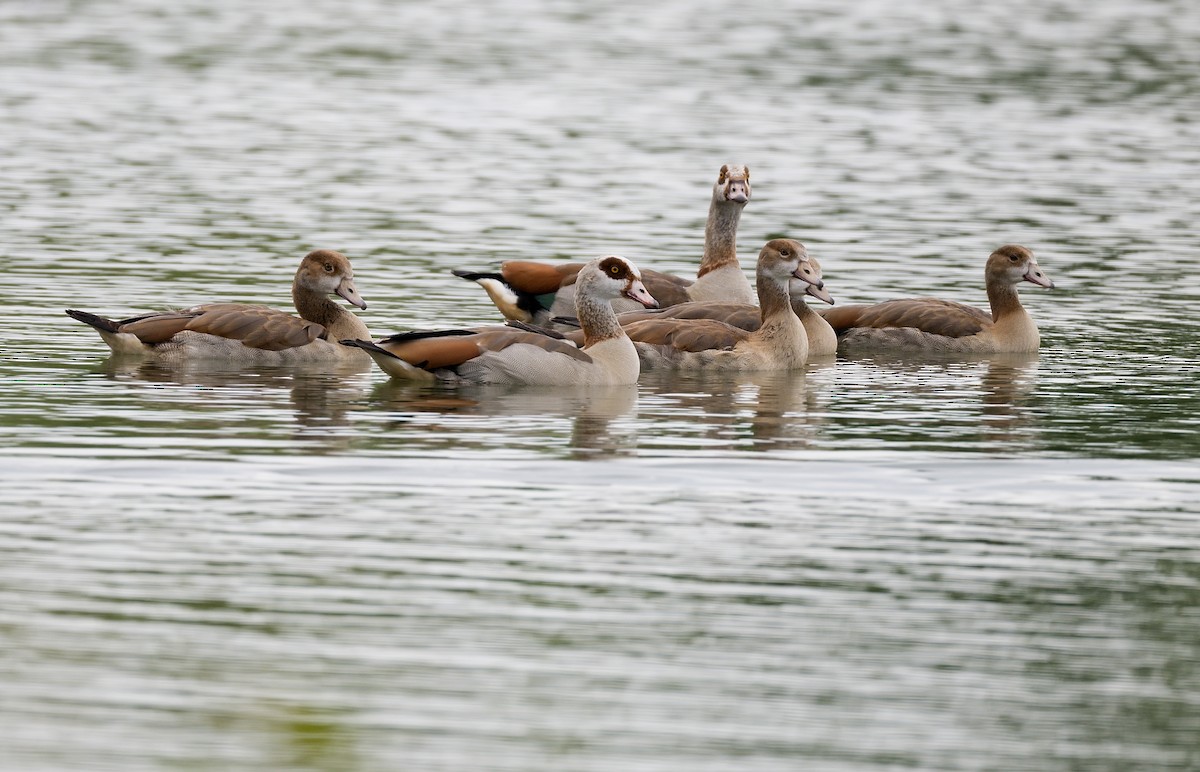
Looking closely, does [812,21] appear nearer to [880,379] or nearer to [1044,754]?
[880,379]

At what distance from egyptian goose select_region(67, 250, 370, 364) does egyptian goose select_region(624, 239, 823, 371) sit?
8.93 feet

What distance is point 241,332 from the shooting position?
20.2 m

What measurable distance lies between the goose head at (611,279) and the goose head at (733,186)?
4.49 m

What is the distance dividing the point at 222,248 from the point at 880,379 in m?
10.3

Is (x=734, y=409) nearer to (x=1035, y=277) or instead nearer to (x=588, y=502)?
(x=588, y=502)

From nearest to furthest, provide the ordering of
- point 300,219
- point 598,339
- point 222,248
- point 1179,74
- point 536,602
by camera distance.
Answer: point 536,602 < point 598,339 < point 222,248 < point 300,219 < point 1179,74

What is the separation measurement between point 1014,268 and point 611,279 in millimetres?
5371

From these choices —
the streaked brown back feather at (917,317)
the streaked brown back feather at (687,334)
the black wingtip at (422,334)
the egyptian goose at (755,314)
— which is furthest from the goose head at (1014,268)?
the black wingtip at (422,334)

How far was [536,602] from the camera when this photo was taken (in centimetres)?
1147

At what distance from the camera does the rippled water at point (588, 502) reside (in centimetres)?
976

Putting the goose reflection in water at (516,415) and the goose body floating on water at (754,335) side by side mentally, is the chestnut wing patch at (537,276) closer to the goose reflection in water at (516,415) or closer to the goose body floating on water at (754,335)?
the goose body floating on water at (754,335)

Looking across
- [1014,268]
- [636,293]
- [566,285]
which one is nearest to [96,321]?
[636,293]

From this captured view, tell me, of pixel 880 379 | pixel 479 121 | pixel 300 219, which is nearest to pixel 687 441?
pixel 880 379

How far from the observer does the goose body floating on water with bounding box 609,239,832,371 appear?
2058 centimetres
